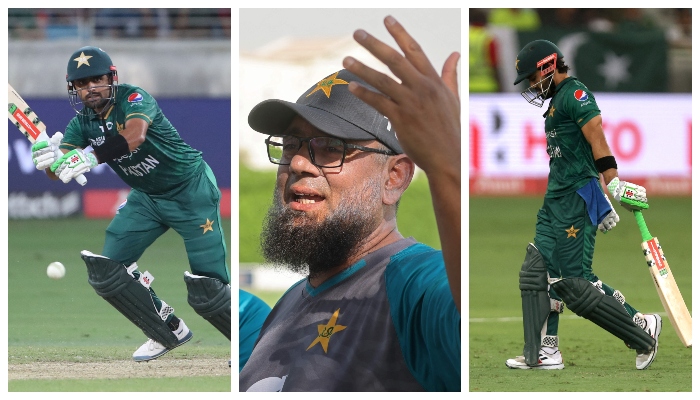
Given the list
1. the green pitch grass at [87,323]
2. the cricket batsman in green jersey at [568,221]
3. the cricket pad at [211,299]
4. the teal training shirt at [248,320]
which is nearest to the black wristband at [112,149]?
the green pitch grass at [87,323]

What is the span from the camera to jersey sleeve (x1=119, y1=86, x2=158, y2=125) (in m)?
4.84

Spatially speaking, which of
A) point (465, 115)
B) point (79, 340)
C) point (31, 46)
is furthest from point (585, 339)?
point (31, 46)

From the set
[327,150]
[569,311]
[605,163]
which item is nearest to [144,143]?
[327,150]

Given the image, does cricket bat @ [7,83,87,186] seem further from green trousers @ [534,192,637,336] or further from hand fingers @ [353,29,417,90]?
green trousers @ [534,192,637,336]

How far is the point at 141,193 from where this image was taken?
5145 mm

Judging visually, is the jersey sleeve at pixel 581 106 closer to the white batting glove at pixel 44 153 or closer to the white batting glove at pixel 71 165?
the white batting glove at pixel 71 165

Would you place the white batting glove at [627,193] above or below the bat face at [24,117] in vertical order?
below

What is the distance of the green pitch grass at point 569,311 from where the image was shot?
16.4 ft

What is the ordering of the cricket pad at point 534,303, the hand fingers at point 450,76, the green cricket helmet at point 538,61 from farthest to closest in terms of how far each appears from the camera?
1. the cricket pad at point 534,303
2. the green cricket helmet at point 538,61
3. the hand fingers at point 450,76

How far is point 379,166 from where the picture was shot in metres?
3.90

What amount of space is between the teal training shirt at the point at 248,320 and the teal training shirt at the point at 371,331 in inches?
8.8

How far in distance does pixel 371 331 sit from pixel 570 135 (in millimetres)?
A: 1750

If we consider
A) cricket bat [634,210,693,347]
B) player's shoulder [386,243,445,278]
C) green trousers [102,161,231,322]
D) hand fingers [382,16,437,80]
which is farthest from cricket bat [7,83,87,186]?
cricket bat [634,210,693,347]

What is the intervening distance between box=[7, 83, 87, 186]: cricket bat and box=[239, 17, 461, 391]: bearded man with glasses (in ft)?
3.66
